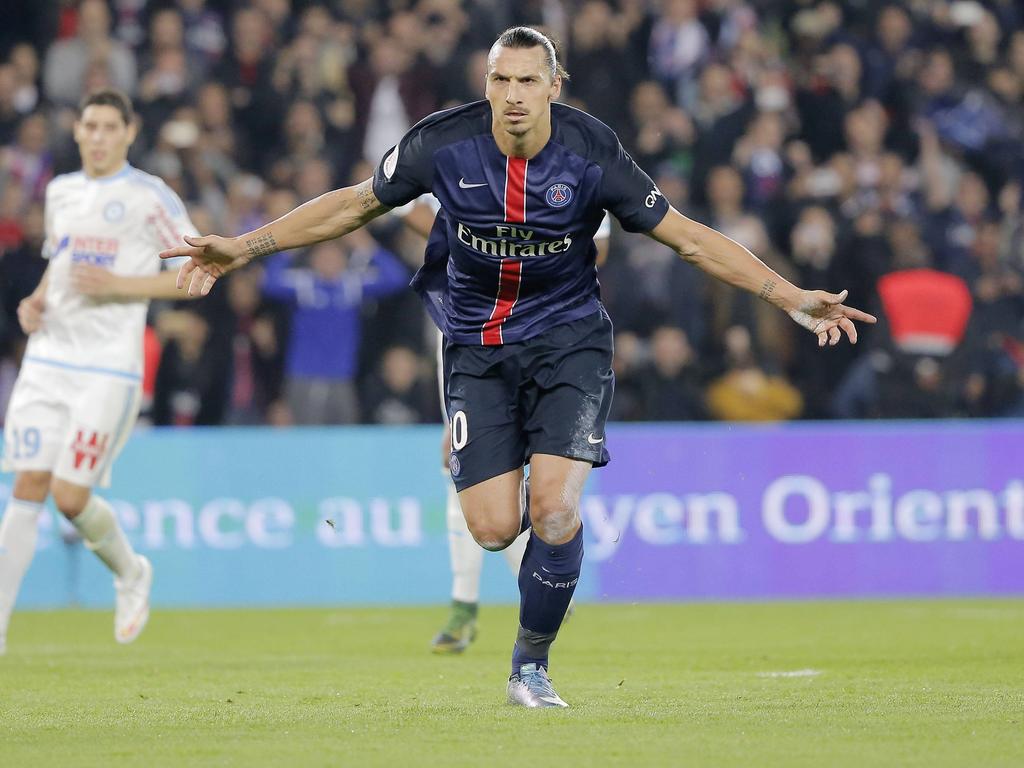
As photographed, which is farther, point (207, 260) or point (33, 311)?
point (33, 311)

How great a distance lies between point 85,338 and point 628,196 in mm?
4216

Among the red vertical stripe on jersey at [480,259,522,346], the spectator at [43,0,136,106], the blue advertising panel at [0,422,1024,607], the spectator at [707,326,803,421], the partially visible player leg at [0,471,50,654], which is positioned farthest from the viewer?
the spectator at [43,0,136,106]

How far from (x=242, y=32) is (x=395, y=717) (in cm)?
1197

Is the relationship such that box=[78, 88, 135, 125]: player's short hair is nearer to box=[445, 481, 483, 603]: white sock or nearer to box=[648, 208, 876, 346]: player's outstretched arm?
box=[445, 481, 483, 603]: white sock

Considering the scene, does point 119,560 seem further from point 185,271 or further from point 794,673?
point 794,673

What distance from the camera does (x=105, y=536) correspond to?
33.3 feet

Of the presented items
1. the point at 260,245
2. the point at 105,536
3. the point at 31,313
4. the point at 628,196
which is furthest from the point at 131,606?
the point at 628,196

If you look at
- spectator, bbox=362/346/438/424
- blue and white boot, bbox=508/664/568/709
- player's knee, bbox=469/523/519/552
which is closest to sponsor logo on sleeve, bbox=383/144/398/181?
player's knee, bbox=469/523/519/552

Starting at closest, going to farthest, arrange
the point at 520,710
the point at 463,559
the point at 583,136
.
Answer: the point at 520,710
the point at 583,136
the point at 463,559

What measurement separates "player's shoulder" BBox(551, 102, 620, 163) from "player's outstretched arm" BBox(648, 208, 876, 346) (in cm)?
34

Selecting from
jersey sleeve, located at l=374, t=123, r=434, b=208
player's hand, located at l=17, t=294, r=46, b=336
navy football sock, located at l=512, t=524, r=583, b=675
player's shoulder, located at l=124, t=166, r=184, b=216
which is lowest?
navy football sock, located at l=512, t=524, r=583, b=675

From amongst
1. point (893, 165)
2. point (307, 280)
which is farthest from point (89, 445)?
point (893, 165)

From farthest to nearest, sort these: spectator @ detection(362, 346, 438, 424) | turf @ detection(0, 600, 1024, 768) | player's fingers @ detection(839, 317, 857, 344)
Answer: spectator @ detection(362, 346, 438, 424) → player's fingers @ detection(839, 317, 857, 344) → turf @ detection(0, 600, 1024, 768)

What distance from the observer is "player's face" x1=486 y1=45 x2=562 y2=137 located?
6.61 metres
